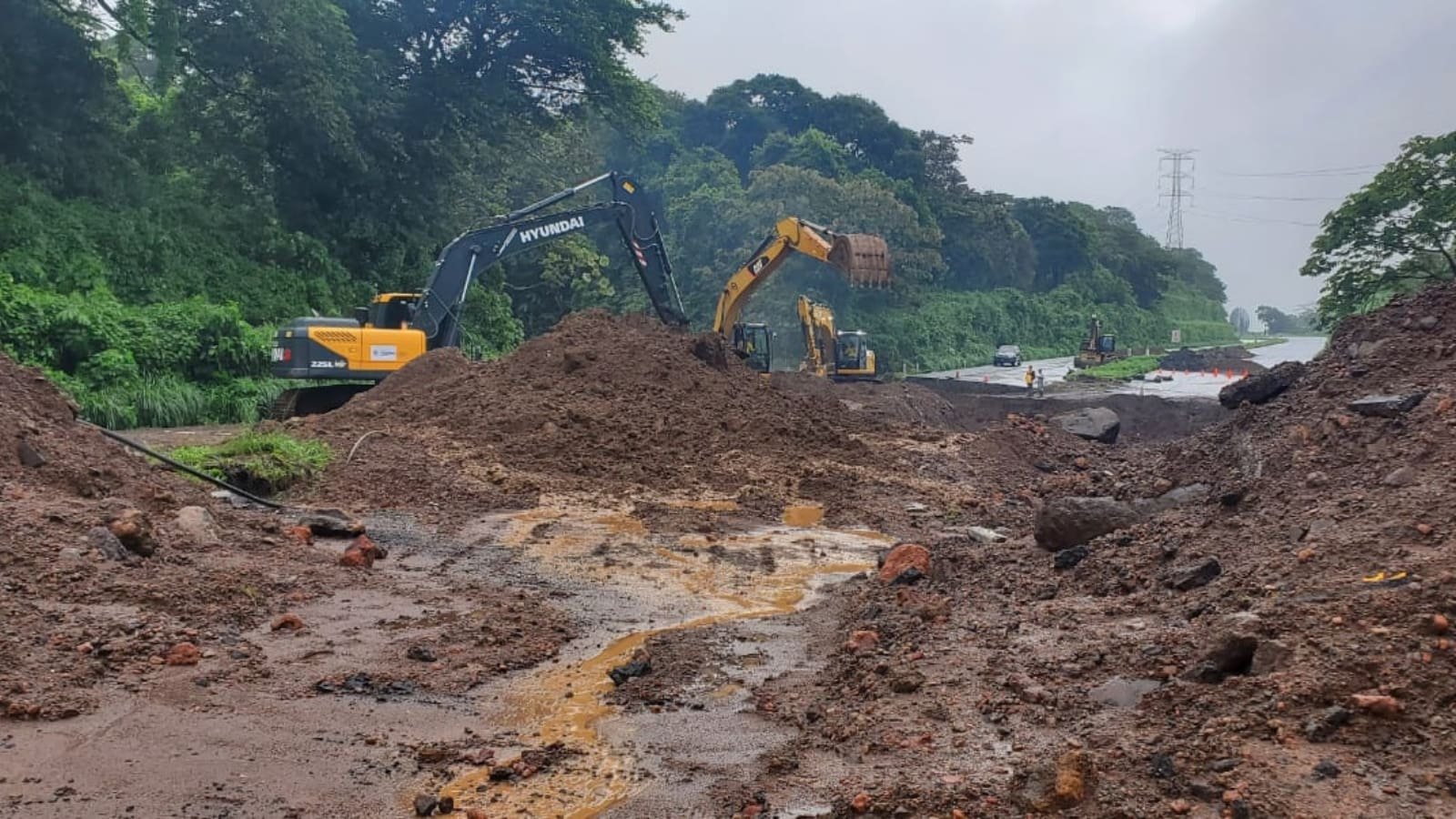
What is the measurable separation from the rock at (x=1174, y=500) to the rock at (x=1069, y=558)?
3.35 ft

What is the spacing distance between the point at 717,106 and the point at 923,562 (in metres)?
57.0

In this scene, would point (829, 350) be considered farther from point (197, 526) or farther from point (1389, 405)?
point (197, 526)

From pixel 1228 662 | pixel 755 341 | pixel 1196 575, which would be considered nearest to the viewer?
pixel 1228 662

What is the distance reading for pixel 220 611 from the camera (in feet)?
21.6

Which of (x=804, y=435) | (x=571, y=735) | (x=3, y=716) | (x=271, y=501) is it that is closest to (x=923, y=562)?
(x=571, y=735)

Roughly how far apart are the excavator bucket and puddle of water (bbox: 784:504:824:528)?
8142mm

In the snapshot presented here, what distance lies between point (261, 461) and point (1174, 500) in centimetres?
894

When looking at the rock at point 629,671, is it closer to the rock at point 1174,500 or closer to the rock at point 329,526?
the rock at point 329,526

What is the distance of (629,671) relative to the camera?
6.15 m

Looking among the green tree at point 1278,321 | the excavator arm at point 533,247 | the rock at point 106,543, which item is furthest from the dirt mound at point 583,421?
the green tree at point 1278,321

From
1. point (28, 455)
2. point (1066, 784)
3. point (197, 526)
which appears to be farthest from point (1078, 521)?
point (28, 455)

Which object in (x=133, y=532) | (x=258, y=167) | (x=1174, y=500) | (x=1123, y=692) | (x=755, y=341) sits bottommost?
(x=1123, y=692)

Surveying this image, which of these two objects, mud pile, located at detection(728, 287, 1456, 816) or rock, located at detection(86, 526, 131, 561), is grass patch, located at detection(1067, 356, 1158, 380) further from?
rock, located at detection(86, 526, 131, 561)

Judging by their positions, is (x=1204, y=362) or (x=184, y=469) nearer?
(x=184, y=469)
